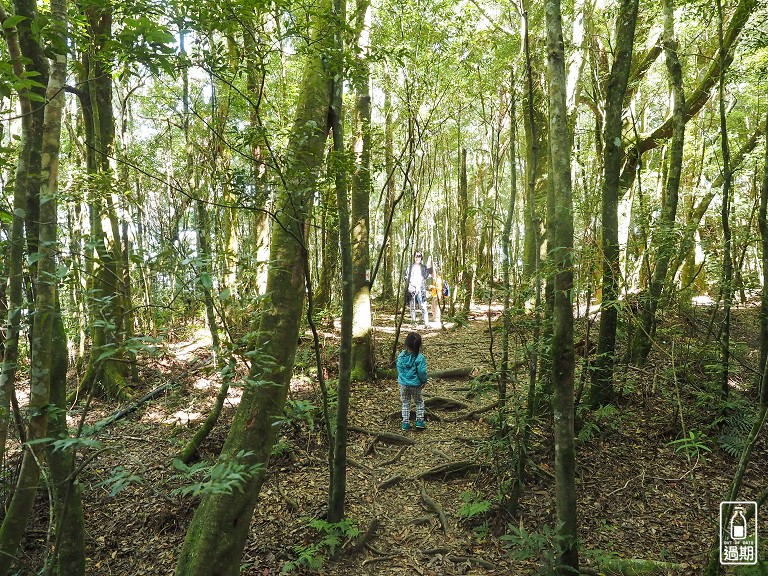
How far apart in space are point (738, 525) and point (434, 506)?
9.54ft

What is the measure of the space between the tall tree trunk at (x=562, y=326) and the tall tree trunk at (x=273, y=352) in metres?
1.99

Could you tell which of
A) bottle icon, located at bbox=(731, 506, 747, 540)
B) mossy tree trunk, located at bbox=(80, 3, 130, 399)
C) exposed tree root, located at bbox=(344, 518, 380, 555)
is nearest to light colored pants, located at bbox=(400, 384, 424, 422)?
exposed tree root, located at bbox=(344, 518, 380, 555)

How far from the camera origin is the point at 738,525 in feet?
12.1

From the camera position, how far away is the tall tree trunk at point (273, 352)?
3672 mm

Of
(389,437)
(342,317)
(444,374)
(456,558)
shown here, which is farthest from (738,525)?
(444,374)

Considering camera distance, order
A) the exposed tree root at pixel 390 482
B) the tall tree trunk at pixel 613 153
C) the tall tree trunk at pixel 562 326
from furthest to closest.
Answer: the exposed tree root at pixel 390 482 < the tall tree trunk at pixel 613 153 < the tall tree trunk at pixel 562 326

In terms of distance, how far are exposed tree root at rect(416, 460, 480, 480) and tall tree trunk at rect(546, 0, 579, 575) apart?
83.7 inches

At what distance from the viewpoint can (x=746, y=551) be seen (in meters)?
3.49

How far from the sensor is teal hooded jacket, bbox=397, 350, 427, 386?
21.5 feet

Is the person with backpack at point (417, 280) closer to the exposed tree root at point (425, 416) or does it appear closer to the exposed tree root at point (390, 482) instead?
the exposed tree root at point (425, 416)

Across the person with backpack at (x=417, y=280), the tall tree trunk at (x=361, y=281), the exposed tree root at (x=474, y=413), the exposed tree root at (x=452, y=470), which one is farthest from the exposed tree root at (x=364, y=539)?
the person with backpack at (x=417, y=280)

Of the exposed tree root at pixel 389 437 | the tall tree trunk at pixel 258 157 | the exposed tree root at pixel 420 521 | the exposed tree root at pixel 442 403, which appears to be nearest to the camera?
the tall tree trunk at pixel 258 157

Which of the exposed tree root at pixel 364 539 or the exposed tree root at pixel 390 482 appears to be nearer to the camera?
the exposed tree root at pixel 364 539

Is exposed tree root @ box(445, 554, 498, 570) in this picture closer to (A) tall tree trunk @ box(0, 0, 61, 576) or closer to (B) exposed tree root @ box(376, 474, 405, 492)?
(B) exposed tree root @ box(376, 474, 405, 492)
